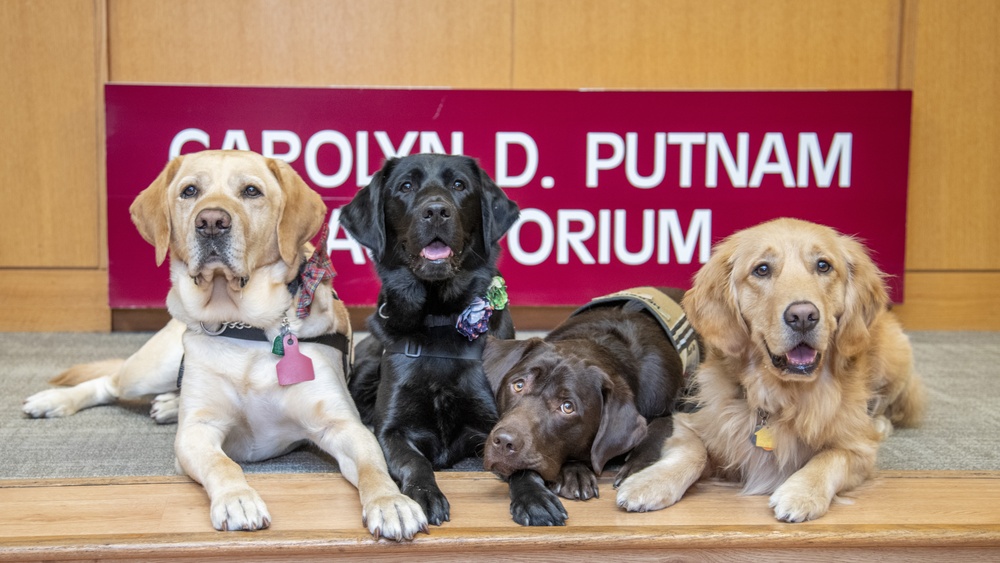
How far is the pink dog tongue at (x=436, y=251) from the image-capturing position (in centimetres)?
253

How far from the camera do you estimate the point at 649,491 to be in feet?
6.98

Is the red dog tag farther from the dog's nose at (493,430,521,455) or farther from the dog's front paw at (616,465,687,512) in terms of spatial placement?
the dog's front paw at (616,465,687,512)

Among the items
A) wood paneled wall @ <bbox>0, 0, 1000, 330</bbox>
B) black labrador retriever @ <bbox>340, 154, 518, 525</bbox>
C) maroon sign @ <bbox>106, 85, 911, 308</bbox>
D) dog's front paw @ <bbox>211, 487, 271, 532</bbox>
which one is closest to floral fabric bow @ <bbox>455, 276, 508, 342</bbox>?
black labrador retriever @ <bbox>340, 154, 518, 525</bbox>

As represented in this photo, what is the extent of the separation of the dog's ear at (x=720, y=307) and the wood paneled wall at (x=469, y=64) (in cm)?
268

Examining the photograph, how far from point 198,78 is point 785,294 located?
3.55 meters

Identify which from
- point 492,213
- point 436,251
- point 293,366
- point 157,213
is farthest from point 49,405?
point 492,213

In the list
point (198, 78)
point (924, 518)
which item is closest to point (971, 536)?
point (924, 518)

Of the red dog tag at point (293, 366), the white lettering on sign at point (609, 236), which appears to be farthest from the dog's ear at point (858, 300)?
the white lettering on sign at point (609, 236)

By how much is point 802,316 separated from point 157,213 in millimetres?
1712

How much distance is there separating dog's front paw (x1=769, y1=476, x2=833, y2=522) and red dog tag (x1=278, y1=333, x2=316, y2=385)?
1.24 metres

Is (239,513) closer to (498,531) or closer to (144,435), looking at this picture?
(498,531)

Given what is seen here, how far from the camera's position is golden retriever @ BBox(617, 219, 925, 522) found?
2.11 m

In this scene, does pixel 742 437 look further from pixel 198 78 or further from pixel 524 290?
pixel 198 78

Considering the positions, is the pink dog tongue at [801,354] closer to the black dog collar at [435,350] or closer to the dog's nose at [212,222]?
the black dog collar at [435,350]
